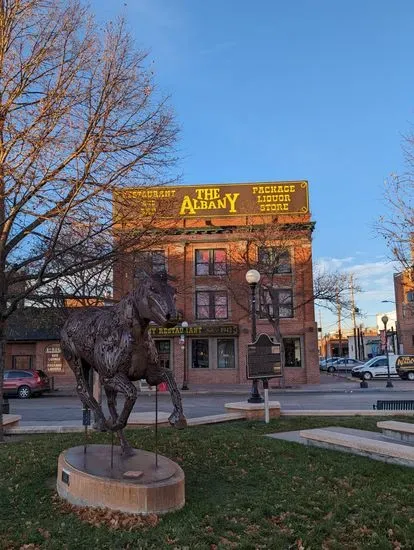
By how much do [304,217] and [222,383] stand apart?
44.6 ft

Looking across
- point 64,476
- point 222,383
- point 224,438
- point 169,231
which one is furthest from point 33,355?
point 64,476

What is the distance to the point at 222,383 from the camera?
127 ft

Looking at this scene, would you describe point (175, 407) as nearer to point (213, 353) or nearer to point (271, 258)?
point (271, 258)

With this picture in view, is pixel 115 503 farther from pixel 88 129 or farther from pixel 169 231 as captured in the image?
pixel 169 231

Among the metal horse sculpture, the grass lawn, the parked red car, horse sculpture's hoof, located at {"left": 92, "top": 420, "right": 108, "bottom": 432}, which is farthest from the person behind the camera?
the parked red car

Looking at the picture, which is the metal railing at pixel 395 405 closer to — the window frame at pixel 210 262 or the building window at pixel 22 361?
the window frame at pixel 210 262

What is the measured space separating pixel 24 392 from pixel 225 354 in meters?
14.9

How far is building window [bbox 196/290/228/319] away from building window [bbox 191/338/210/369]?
1.86 metres

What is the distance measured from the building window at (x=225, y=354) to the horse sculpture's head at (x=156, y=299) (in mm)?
33918

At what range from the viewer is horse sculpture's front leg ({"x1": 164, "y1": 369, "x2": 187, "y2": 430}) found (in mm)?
5789

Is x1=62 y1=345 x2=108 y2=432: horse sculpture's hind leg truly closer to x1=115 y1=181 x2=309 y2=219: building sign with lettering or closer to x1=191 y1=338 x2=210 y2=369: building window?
x1=191 y1=338 x2=210 y2=369: building window

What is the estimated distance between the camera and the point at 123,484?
564cm

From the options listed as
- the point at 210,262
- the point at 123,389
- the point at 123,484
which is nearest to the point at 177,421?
the point at 123,389

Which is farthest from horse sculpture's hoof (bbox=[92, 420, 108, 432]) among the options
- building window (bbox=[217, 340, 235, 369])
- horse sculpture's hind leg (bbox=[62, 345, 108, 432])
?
building window (bbox=[217, 340, 235, 369])
